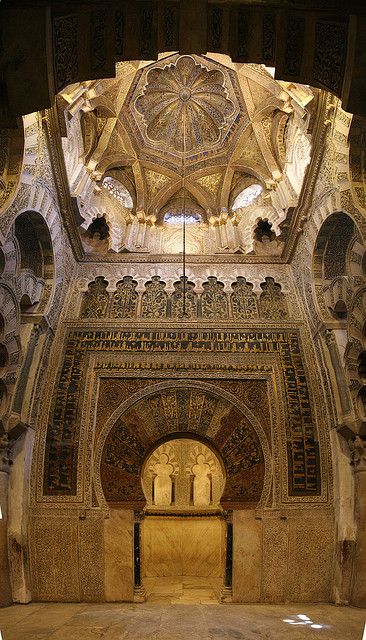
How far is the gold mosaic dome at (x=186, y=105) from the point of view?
10.6m

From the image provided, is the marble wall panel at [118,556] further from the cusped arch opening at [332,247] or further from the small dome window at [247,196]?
the small dome window at [247,196]

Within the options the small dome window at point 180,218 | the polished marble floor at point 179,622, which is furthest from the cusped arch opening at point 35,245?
the polished marble floor at point 179,622

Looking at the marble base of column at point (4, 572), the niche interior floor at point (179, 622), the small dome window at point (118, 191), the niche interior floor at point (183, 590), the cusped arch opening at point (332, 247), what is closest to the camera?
the niche interior floor at point (179, 622)

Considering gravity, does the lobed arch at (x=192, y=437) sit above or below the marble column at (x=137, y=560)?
above

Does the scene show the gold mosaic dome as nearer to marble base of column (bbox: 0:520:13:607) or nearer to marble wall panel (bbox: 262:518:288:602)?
marble wall panel (bbox: 262:518:288:602)

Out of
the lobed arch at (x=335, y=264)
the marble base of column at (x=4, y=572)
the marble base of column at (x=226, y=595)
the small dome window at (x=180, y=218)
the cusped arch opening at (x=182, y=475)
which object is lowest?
the marble base of column at (x=226, y=595)

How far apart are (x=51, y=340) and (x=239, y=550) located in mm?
4818

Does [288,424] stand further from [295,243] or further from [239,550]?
[295,243]

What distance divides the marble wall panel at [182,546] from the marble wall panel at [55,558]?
4.60 meters

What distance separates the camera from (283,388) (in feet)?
30.2

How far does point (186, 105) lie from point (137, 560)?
9.09 metres

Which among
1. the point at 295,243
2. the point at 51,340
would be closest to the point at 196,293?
the point at 295,243

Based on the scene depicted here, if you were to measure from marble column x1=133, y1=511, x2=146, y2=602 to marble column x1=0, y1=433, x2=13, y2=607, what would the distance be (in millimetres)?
1883

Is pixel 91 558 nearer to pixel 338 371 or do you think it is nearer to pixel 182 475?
pixel 338 371
